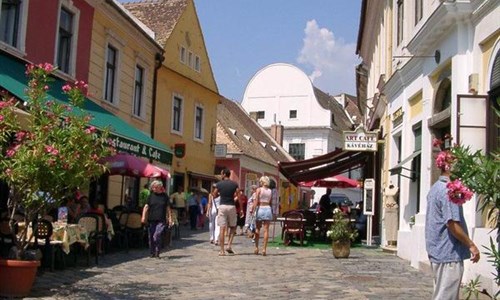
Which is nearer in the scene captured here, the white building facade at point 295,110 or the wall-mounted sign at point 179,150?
the wall-mounted sign at point 179,150

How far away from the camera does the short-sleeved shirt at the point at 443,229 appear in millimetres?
5973

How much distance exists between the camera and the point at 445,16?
1009 centimetres

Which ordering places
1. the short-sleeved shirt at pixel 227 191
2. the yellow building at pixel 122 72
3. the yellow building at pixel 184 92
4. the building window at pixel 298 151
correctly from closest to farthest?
the short-sleeved shirt at pixel 227 191 → the yellow building at pixel 122 72 → the yellow building at pixel 184 92 → the building window at pixel 298 151

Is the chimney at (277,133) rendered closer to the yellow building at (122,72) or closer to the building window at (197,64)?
the building window at (197,64)

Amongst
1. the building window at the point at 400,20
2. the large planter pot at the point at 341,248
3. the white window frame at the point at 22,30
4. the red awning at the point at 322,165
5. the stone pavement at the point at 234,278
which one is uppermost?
the building window at the point at 400,20

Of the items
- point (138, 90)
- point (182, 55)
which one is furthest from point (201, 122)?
point (138, 90)

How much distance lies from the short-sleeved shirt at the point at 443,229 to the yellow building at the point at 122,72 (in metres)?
9.68

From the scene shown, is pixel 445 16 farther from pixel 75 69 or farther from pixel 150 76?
pixel 150 76

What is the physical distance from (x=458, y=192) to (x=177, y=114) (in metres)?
21.9

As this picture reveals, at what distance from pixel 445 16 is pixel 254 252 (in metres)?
7.32

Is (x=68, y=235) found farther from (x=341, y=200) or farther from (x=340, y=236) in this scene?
(x=341, y=200)

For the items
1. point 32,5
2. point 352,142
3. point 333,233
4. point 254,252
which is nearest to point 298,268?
point 333,233

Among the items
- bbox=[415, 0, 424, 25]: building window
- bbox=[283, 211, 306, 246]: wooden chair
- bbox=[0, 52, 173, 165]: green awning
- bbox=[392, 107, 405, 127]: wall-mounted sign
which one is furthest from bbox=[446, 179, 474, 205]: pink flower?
bbox=[283, 211, 306, 246]: wooden chair

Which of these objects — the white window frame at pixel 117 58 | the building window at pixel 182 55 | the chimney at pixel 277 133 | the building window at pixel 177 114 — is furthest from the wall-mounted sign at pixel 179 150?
the chimney at pixel 277 133
